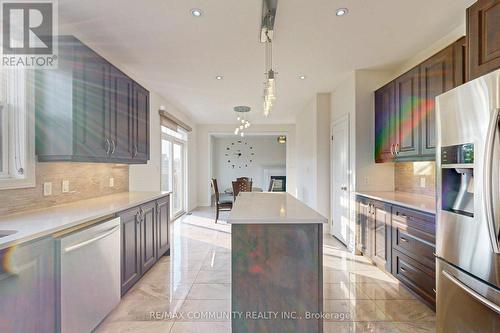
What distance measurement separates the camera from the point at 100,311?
6.75 ft

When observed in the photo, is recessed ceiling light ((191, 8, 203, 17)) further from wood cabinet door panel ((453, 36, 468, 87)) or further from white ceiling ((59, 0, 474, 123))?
wood cabinet door panel ((453, 36, 468, 87))

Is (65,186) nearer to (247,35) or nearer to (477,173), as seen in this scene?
(247,35)

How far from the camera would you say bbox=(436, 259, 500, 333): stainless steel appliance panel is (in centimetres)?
142

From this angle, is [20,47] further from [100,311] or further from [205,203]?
[205,203]

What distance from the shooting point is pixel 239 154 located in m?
11.3

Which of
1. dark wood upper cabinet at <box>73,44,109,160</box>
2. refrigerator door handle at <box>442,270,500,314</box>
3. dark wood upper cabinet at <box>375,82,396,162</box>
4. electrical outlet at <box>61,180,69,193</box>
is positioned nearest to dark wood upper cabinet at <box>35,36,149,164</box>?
dark wood upper cabinet at <box>73,44,109,160</box>

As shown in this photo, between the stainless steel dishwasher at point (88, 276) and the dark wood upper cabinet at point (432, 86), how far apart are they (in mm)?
3107

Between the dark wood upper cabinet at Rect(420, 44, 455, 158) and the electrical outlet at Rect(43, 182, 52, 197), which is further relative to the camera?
the dark wood upper cabinet at Rect(420, 44, 455, 158)

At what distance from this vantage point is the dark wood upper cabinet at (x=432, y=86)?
2.50 m

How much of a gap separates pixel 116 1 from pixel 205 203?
6.87m

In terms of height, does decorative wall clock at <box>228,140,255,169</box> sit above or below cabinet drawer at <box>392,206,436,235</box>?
above

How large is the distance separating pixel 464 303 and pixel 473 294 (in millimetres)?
128

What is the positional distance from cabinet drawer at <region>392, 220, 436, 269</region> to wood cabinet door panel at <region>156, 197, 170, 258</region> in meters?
2.76

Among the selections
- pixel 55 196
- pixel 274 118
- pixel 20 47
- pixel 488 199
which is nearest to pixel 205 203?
pixel 274 118
